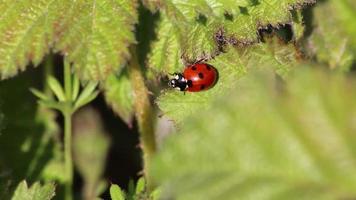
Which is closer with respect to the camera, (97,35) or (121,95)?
(97,35)

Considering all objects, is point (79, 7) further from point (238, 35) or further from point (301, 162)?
point (301, 162)

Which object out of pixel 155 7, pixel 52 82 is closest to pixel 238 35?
pixel 155 7

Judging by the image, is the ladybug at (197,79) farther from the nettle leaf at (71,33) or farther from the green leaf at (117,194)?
the green leaf at (117,194)

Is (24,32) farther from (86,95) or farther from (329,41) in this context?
(329,41)

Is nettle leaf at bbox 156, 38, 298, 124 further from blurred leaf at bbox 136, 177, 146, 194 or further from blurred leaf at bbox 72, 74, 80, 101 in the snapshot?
blurred leaf at bbox 72, 74, 80, 101

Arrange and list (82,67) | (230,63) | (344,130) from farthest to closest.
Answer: (230,63), (82,67), (344,130)

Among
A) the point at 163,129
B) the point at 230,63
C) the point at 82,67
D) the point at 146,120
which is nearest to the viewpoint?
A: the point at 82,67

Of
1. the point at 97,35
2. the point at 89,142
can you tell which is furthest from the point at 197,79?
the point at 89,142

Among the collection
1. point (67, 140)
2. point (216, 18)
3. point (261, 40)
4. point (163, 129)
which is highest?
point (216, 18)
